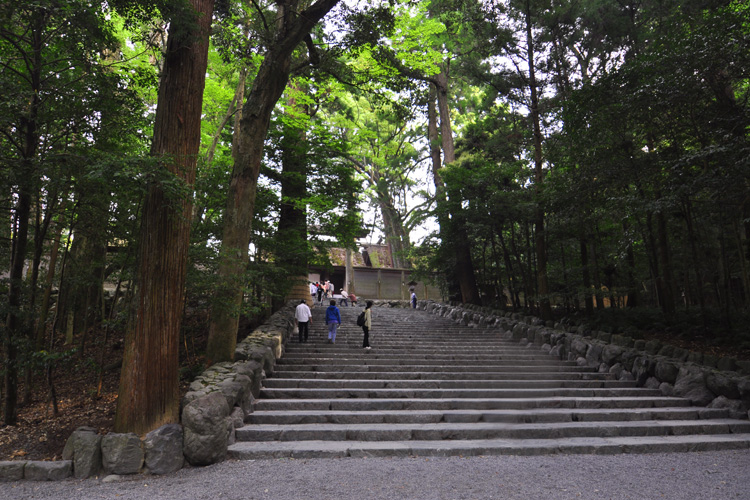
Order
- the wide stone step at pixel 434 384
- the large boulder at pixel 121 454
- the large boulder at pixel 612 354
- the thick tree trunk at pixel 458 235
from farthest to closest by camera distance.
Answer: the thick tree trunk at pixel 458 235 < the large boulder at pixel 612 354 < the wide stone step at pixel 434 384 < the large boulder at pixel 121 454

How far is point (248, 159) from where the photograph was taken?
26.0ft

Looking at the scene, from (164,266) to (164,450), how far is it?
6.98 feet

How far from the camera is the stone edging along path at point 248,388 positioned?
469 centimetres

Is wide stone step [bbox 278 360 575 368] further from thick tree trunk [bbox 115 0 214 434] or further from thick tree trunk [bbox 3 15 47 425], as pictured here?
thick tree trunk [bbox 3 15 47 425]

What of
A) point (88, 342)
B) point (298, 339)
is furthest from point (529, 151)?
point (88, 342)

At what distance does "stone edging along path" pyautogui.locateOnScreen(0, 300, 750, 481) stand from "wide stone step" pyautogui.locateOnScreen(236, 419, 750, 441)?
21.7 inches

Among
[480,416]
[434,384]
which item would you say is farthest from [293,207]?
[480,416]

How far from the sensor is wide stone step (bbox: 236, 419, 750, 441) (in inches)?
226

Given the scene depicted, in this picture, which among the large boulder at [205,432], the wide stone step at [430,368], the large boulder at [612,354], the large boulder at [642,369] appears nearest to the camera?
the large boulder at [205,432]

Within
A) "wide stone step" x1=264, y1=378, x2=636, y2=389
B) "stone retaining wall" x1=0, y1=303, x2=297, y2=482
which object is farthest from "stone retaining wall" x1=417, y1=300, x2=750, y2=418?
"stone retaining wall" x1=0, y1=303, x2=297, y2=482

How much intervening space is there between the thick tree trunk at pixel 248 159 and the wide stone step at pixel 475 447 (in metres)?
2.33

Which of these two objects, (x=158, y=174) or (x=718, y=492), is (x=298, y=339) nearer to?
(x=158, y=174)

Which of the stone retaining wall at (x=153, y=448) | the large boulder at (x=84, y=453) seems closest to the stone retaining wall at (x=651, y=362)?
the stone retaining wall at (x=153, y=448)

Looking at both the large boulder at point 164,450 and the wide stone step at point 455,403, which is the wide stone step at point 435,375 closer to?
the wide stone step at point 455,403
